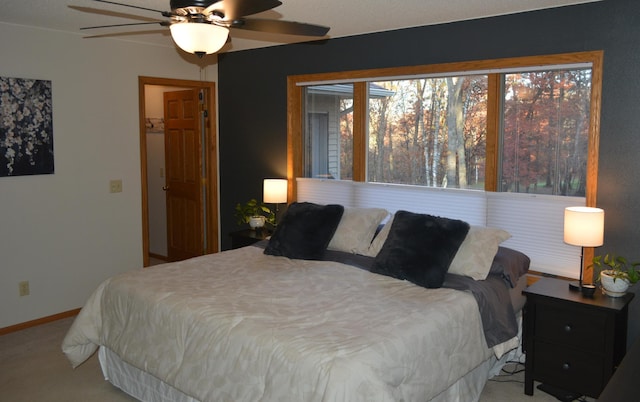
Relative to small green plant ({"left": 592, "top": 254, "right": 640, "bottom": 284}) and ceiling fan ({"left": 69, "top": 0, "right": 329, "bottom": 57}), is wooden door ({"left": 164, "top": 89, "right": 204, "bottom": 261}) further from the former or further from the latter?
small green plant ({"left": 592, "top": 254, "right": 640, "bottom": 284})

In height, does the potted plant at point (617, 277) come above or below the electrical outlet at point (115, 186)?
below

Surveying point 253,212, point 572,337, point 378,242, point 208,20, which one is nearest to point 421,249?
point 378,242

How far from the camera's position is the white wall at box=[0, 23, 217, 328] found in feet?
14.5

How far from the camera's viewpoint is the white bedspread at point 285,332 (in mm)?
2428

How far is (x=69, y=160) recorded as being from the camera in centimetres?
471

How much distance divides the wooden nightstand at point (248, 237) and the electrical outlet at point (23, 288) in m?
1.72

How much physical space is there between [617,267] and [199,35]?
275 cm

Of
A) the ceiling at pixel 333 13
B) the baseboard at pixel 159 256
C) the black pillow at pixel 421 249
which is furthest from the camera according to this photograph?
the baseboard at pixel 159 256

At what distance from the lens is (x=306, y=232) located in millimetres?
4086

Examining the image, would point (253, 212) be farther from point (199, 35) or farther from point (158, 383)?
point (199, 35)

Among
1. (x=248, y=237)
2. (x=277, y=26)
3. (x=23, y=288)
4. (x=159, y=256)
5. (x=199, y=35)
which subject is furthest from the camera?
(x=159, y=256)

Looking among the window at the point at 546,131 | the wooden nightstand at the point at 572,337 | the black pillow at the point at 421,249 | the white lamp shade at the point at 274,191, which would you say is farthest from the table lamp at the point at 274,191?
the wooden nightstand at the point at 572,337

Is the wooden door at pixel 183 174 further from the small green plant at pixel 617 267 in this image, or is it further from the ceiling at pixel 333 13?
the small green plant at pixel 617 267

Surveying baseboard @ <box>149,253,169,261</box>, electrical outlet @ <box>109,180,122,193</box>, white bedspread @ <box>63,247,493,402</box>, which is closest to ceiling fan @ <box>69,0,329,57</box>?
white bedspread @ <box>63,247,493,402</box>
